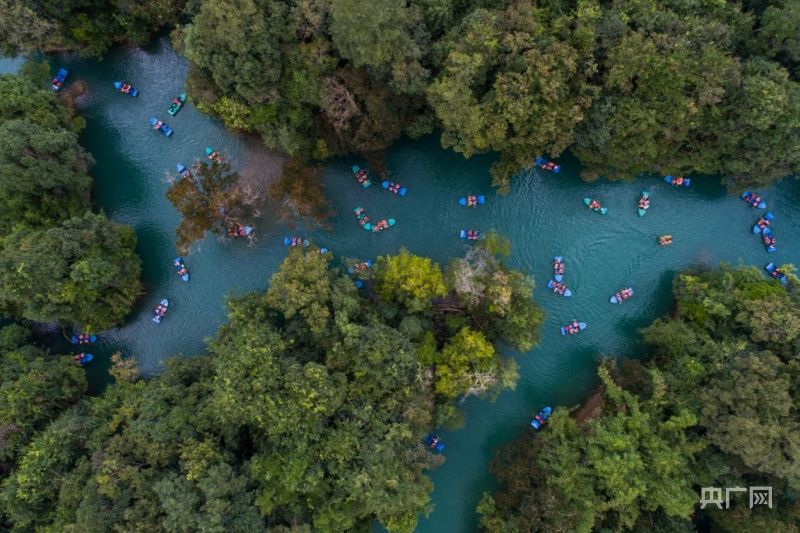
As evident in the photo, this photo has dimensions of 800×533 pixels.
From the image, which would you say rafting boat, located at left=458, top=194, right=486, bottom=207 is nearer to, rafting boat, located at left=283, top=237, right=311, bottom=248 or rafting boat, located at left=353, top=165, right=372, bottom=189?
rafting boat, located at left=353, top=165, right=372, bottom=189

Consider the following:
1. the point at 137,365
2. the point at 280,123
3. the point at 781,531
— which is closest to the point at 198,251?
the point at 137,365

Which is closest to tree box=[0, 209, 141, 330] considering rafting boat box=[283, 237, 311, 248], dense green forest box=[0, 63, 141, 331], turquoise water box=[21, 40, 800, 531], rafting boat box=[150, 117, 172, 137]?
dense green forest box=[0, 63, 141, 331]

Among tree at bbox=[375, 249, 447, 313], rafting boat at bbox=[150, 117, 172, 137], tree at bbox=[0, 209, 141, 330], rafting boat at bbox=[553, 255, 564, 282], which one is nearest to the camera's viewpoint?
tree at bbox=[0, 209, 141, 330]

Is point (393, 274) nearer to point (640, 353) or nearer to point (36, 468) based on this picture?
point (640, 353)

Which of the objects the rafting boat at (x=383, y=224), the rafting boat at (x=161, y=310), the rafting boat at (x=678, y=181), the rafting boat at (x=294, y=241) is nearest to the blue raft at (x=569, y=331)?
the rafting boat at (x=678, y=181)

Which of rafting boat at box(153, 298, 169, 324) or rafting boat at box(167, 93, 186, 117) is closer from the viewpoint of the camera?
rafting boat at box(153, 298, 169, 324)
